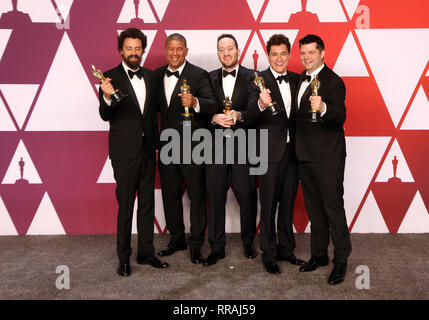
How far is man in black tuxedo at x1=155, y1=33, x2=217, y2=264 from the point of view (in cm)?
301

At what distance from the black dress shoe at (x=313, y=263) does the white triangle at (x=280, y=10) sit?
2335 millimetres

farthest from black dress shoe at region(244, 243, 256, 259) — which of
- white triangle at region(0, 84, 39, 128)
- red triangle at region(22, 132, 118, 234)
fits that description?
white triangle at region(0, 84, 39, 128)

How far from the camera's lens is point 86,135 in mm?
3818

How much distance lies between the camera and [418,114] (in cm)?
376

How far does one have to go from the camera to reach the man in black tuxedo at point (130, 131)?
2822 mm

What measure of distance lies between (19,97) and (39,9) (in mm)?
912

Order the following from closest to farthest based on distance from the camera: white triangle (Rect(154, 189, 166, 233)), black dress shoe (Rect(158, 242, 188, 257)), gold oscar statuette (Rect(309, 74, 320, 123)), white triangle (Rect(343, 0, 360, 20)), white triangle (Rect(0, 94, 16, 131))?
gold oscar statuette (Rect(309, 74, 320, 123)), black dress shoe (Rect(158, 242, 188, 257)), white triangle (Rect(343, 0, 360, 20)), white triangle (Rect(0, 94, 16, 131)), white triangle (Rect(154, 189, 166, 233))

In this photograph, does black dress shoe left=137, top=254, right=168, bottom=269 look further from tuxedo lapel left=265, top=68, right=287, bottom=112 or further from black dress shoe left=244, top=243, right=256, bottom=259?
tuxedo lapel left=265, top=68, right=287, bottom=112

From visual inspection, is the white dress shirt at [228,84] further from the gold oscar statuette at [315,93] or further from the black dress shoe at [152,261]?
the black dress shoe at [152,261]

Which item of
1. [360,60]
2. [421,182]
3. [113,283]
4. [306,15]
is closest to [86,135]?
[113,283]

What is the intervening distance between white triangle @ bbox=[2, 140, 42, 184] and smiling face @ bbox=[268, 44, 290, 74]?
269cm

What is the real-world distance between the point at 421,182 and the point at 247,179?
6.58ft

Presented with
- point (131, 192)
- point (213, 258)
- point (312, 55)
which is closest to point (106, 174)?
point (131, 192)

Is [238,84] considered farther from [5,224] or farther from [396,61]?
[5,224]
